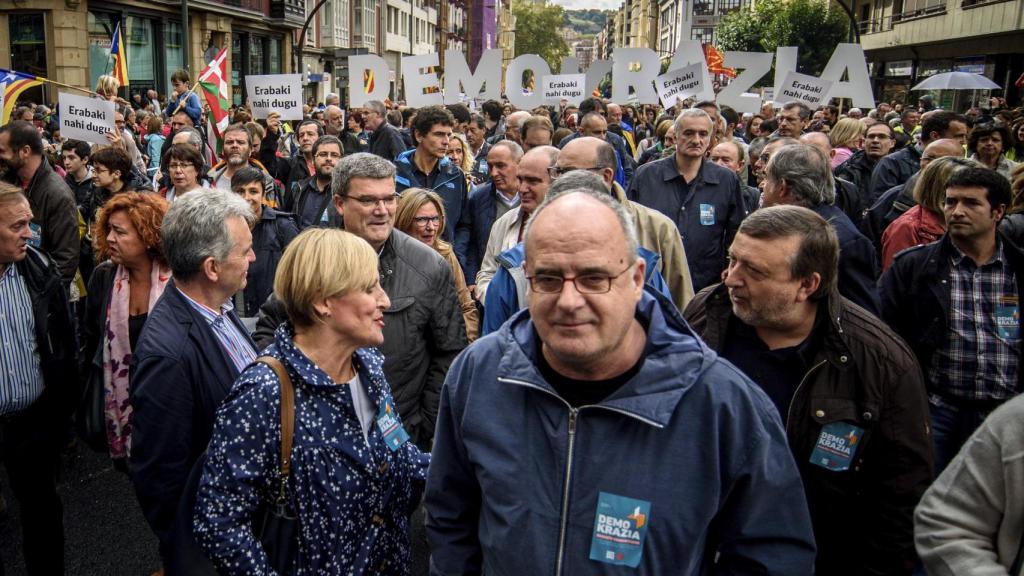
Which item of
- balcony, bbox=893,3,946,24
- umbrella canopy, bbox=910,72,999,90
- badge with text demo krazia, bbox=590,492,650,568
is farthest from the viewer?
balcony, bbox=893,3,946,24

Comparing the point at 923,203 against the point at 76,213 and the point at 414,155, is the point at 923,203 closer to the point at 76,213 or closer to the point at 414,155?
the point at 414,155

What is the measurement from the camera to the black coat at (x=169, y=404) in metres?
2.72

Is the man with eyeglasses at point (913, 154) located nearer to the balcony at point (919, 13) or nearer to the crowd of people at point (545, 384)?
the crowd of people at point (545, 384)

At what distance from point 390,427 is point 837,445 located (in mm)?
1481

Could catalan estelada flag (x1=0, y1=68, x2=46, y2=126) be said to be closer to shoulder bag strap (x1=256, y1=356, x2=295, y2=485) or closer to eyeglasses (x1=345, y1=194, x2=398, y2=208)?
eyeglasses (x1=345, y1=194, x2=398, y2=208)

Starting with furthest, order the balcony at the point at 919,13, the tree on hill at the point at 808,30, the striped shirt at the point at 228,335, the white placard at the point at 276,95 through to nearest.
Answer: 1. the tree on hill at the point at 808,30
2. the balcony at the point at 919,13
3. the white placard at the point at 276,95
4. the striped shirt at the point at 228,335

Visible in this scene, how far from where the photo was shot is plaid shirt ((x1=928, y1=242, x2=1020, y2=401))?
3613mm

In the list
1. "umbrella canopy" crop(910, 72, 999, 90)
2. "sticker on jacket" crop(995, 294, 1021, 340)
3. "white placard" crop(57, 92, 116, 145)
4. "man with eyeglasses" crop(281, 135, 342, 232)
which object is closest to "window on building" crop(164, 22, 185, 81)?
"white placard" crop(57, 92, 116, 145)

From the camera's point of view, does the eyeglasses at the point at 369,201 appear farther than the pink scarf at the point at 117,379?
Yes

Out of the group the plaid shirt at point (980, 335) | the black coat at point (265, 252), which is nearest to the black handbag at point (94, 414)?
the black coat at point (265, 252)

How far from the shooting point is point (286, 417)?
2.38m

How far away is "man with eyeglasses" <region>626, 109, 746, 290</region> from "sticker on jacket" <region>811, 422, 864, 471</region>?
3047 millimetres

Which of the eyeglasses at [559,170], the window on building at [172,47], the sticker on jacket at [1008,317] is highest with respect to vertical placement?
the window on building at [172,47]

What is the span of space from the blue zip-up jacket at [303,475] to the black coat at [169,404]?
41 centimetres
